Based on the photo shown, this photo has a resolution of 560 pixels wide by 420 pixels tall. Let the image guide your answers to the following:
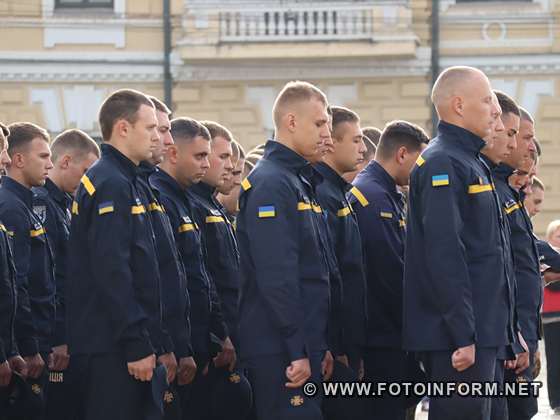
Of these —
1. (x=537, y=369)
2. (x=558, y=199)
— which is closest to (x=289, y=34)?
(x=558, y=199)

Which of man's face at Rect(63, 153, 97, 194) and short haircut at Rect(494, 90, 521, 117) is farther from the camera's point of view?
man's face at Rect(63, 153, 97, 194)

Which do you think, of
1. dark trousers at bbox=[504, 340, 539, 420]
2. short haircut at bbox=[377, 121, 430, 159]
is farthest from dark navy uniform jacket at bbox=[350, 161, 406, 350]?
dark trousers at bbox=[504, 340, 539, 420]

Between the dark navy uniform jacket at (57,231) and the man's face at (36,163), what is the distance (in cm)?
27

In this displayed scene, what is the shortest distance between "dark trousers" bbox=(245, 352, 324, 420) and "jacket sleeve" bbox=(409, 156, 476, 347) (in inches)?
32.0

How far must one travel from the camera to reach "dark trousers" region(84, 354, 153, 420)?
7.65 meters

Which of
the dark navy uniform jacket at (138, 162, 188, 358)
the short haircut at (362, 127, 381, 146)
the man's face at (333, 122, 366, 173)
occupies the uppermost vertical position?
the man's face at (333, 122, 366, 173)

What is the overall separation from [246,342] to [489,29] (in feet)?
59.4

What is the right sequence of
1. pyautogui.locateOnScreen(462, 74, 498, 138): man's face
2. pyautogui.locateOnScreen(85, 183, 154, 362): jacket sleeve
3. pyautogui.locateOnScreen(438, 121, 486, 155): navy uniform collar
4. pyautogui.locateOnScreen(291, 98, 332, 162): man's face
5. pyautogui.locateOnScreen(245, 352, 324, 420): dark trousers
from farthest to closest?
pyautogui.locateOnScreen(291, 98, 332, 162): man's face → pyautogui.locateOnScreen(462, 74, 498, 138): man's face → pyautogui.locateOnScreen(438, 121, 486, 155): navy uniform collar → pyautogui.locateOnScreen(245, 352, 324, 420): dark trousers → pyautogui.locateOnScreen(85, 183, 154, 362): jacket sleeve

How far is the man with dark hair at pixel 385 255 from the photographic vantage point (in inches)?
361

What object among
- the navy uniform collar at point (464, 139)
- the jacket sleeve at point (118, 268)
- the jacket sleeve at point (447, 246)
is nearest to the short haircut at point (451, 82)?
the navy uniform collar at point (464, 139)

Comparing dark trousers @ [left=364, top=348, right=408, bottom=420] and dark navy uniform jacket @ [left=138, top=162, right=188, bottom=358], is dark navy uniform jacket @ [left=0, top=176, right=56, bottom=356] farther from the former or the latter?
dark trousers @ [left=364, top=348, right=408, bottom=420]

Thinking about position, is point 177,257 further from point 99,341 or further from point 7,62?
point 7,62

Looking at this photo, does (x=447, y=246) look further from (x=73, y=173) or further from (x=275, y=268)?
(x=73, y=173)

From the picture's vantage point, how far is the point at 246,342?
7.88 metres
